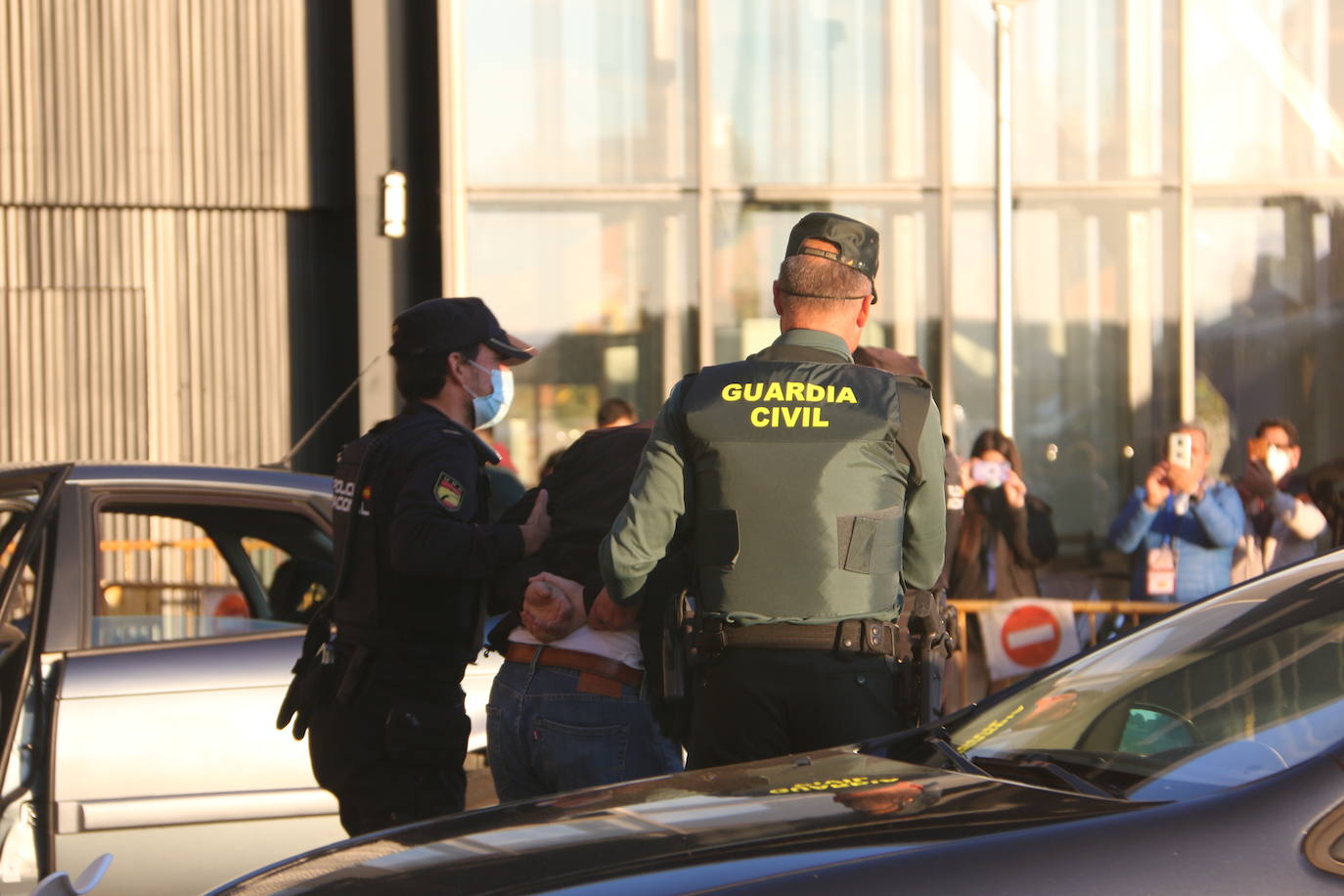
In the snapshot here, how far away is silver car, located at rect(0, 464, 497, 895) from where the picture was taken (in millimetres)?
4359

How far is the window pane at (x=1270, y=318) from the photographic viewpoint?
37.8ft

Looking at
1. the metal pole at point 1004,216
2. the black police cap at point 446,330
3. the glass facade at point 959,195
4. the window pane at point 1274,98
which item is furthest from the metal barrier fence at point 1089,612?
the window pane at point 1274,98

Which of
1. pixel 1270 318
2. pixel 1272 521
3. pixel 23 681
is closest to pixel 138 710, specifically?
pixel 23 681

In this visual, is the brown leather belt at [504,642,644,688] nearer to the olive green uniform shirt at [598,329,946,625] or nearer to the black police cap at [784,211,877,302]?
the olive green uniform shirt at [598,329,946,625]

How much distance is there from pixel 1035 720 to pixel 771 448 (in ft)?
2.43

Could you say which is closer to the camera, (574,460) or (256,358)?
(574,460)

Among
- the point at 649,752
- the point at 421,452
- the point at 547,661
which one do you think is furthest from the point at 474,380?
the point at 649,752

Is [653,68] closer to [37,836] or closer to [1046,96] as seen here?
[1046,96]

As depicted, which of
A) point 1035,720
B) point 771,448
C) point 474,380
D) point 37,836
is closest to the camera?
point 1035,720

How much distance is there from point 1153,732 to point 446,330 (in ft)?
6.37

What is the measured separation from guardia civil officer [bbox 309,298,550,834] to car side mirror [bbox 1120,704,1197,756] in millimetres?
1393

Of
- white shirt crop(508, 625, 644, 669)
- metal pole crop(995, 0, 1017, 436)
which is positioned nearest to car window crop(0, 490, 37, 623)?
white shirt crop(508, 625, 644, 669)

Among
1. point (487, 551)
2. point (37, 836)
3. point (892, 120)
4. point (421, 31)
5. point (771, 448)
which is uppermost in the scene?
point (421, 31)

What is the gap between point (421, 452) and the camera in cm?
374
